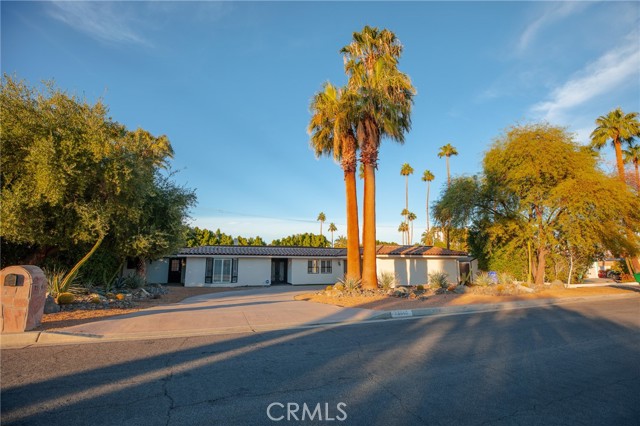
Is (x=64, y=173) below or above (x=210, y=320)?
above

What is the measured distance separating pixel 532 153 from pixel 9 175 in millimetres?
26969

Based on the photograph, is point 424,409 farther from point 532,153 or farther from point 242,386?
point 532,153

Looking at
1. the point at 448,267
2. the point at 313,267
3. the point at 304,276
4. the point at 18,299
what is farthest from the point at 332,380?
the point at 448,267

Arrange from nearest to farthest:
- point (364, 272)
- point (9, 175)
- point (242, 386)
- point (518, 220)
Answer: point (242, 386), point (9, 175), point (364, 272), point (518, 220)

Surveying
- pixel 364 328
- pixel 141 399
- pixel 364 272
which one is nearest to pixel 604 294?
pixel 364 272

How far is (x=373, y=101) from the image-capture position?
1855cm

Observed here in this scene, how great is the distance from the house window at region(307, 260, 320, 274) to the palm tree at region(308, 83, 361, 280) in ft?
35.7

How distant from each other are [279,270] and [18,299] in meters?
24.9

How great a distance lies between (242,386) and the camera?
4887mm

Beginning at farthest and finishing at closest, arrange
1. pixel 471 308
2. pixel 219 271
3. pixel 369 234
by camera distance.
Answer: pixel 219 271 → pixel 369 234 → pixel 471 308

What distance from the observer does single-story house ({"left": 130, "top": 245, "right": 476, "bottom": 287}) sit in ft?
86.4

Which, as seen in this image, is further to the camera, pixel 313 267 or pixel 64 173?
pixel 313 267

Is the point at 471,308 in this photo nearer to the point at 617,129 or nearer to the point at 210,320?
the point at 210,320

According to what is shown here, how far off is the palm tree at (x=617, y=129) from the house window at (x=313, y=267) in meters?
28.1
